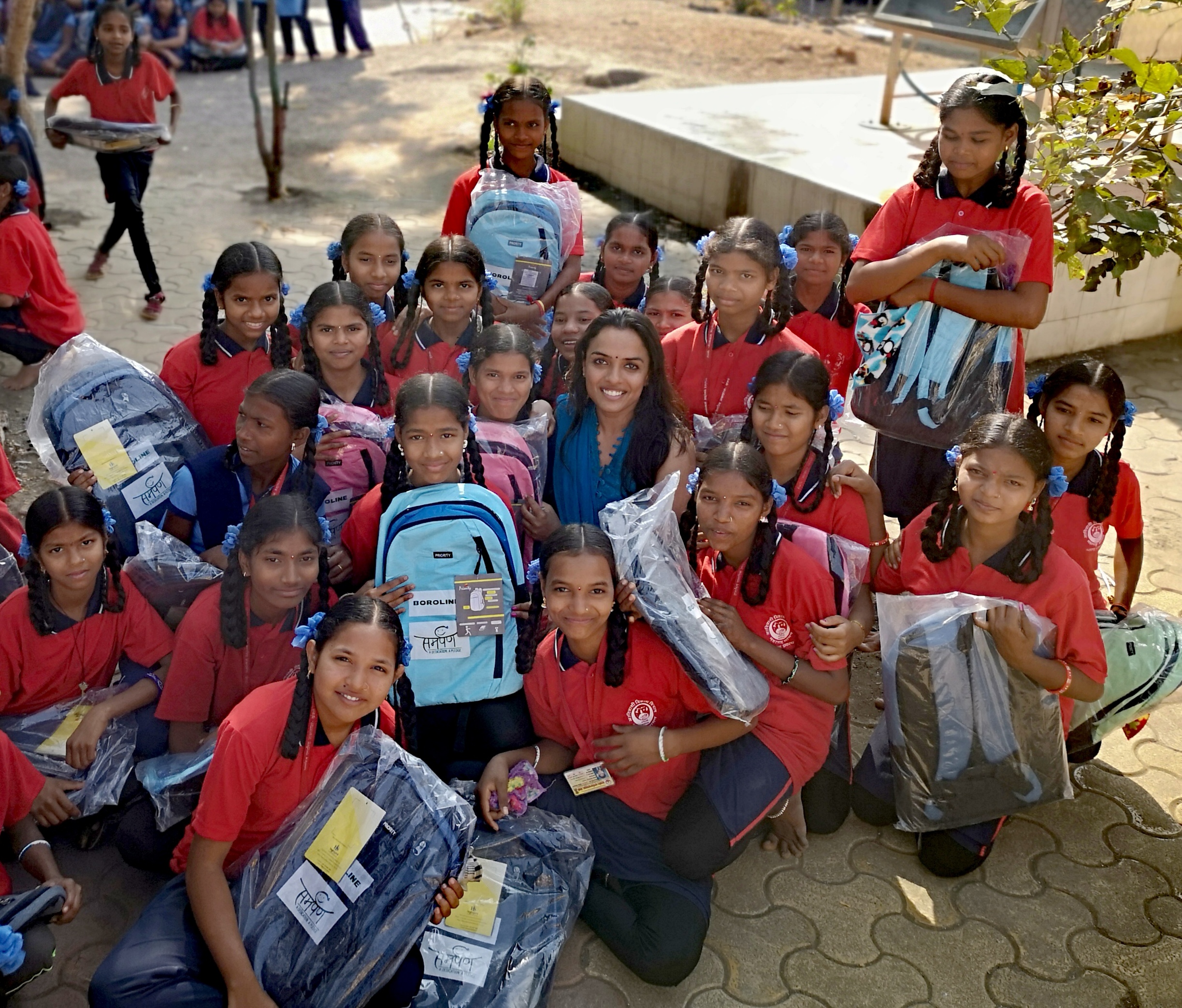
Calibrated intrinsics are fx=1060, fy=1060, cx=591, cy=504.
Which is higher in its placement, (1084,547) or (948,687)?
(1084,547)

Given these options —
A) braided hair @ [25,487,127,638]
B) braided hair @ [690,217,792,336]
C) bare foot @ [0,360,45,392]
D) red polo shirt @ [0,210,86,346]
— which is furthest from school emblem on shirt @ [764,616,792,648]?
bare foot @ [0,360,45,392]

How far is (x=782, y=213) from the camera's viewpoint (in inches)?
259

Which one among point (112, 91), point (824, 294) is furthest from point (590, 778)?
point (112, 91)

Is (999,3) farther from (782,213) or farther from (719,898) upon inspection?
(782,213)

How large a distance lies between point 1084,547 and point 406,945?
1.99m

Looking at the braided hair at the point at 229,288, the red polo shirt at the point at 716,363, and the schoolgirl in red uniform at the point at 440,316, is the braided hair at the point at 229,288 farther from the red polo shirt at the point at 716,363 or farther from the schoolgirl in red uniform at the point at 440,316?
the red polo shirt at the point at 716,363

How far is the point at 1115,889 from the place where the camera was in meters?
2.56

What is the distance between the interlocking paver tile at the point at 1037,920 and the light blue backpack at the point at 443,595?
1232 millimetres

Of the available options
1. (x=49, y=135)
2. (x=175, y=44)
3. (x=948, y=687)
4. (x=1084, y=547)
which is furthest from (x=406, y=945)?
(x=175, y=44)

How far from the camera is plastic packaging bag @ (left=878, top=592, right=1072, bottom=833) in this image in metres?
2.46

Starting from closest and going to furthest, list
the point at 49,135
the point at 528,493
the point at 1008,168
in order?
1. the point at 1008,168
2. the point at 528,493
3. the point at 49,135

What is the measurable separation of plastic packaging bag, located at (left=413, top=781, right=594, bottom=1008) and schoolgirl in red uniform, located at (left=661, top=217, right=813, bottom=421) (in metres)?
1.29

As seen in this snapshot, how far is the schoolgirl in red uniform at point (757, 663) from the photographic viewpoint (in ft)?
8.09

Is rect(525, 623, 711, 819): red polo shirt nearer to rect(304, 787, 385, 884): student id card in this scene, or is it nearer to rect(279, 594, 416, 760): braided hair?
rect(279, 594, 416, 760): braided hair
